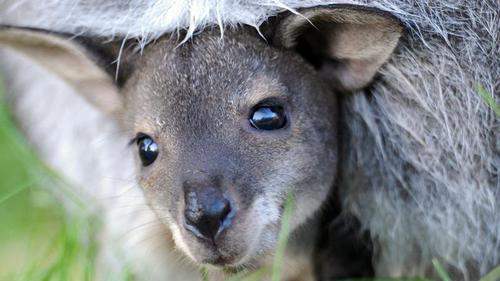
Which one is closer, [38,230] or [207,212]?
[207,212]

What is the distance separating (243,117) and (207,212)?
0.29m

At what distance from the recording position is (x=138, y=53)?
2.56 metres

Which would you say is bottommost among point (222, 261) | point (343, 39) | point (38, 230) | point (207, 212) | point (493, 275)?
point (38, 230)

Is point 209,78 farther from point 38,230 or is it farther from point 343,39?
point 38,230

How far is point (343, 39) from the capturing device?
2.40 metres

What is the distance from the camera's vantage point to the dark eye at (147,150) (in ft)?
7.83

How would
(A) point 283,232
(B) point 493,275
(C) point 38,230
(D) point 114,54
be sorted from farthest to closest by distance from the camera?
(C) point 38,230 → (D) point 114,54 → (B) point 493,275 → (A) point 283,232

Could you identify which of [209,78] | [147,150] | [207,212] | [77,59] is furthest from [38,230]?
[207,212]

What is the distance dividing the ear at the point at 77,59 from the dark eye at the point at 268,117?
1.70 feet

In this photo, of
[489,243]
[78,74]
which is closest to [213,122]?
[78,74]

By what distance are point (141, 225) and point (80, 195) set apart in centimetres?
60

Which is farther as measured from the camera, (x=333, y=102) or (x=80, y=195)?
(x=80, y=195)

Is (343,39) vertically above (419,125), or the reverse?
(343,39)

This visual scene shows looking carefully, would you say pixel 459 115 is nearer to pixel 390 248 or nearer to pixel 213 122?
pixel 390 248
